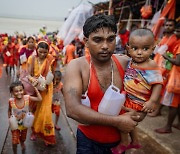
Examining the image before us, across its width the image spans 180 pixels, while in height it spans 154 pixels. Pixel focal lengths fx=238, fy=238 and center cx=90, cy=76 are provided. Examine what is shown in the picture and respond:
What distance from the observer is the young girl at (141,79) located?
184 centimetres

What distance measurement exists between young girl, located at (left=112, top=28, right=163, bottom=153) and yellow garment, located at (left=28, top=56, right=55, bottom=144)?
203 centimetres

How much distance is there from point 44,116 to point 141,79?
232 cm

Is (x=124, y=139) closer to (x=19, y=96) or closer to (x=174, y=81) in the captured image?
(x=19, y=96)

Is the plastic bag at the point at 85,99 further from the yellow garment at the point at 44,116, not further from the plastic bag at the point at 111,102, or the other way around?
the yellow garment at the point at 44,116

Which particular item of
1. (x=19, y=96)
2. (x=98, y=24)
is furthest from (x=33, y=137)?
(x=98, y=24)

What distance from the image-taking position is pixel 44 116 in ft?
12.5

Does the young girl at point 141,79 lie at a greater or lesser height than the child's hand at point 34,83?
greater

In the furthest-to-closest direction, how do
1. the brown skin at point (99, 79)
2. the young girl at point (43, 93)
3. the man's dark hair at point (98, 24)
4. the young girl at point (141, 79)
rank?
the young girl at point (43, 93) < the young girl at point (141, 79) < the man's dark hair at point (98, 24) < the brown skin at point (99, 79)

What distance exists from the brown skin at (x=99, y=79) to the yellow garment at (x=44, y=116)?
205cm

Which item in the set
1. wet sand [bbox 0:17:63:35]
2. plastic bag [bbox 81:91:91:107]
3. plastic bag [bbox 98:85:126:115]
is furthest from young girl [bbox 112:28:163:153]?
wet sand [bbox 0:17:63:35]

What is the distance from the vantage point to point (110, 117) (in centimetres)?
162

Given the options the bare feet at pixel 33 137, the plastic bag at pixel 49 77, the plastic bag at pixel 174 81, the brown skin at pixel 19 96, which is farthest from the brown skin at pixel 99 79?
the bare feet at pixel 33 137

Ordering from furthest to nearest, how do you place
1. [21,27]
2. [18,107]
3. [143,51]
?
1. [21,27]
2. [18,107]
3. [143,51]

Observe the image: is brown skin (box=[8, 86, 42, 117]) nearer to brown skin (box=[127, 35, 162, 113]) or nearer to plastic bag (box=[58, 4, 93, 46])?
brown skin (box=[127, 35, 162, 113])
